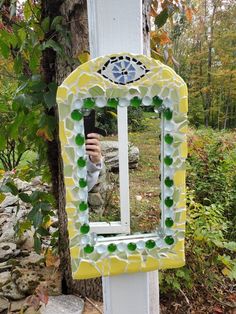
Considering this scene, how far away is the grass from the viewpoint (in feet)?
1.97

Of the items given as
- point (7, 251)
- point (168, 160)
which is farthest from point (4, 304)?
point (168, 160)

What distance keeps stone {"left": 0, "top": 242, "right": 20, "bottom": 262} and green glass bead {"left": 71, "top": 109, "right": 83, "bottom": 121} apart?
125 centimetres

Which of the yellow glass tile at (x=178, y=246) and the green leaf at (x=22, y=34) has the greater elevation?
the green leaf at (x=22, y=34)

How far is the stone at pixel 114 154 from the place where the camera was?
0.60 metres

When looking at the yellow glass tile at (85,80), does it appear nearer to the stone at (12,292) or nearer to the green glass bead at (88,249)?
the green glass bead at (88,249)

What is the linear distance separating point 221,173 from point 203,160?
18 cm

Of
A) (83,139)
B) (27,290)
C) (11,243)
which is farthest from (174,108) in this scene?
(11,243)

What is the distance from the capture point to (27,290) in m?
1.14

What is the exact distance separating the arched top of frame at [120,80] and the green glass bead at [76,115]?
1.0 inches

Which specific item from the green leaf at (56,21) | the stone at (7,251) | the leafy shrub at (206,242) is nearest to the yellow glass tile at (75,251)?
the green leaf at (56,21)

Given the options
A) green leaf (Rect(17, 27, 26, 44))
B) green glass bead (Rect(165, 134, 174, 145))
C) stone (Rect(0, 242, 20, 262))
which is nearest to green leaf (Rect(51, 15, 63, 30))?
green leaf (Rect(17, 27, 26, 44))

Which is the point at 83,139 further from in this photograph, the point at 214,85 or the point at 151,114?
the point at 214,85

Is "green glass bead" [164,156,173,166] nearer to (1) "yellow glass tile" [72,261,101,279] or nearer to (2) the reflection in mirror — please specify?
(2) the reflection in mirror

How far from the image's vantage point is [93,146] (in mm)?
596
